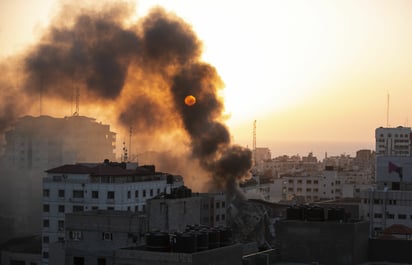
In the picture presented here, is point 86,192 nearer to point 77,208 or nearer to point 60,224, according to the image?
point 77,208

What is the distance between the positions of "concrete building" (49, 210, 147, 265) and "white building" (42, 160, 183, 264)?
31731mm

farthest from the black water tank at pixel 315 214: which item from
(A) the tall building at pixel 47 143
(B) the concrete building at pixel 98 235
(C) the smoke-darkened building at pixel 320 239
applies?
(A) the tall building at pixel 47 143

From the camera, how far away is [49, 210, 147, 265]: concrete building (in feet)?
152

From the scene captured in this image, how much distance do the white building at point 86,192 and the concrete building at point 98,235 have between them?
31731mm

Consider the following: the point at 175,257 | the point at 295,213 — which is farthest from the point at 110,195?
the point at 175,257

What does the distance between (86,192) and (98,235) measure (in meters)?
34.2

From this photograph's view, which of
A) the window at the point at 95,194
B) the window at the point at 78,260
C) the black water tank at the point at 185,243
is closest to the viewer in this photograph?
the black water tank at the point at 185,243

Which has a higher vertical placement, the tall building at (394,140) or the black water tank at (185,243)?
the tall building at (394,140)

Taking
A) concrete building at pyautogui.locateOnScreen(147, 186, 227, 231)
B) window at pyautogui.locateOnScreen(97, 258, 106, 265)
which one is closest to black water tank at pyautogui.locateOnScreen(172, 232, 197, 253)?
window at pyautogui.locateOnScreen(97, 258, 106, 265)

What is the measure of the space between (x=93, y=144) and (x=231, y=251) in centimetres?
11661

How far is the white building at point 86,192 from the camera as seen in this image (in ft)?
262

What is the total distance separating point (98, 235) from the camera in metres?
47.2

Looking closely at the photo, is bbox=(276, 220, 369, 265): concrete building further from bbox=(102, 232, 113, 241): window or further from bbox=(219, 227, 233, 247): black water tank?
bbox=(102, 232, 113, 241): window

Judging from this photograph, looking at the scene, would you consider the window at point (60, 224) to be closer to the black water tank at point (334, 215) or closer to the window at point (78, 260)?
the window at point (78, 260)
